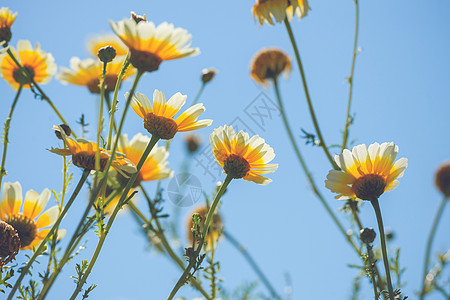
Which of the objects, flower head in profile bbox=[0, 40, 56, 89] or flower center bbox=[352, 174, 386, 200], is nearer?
flower center bbox=[352, 174, 386, 200]

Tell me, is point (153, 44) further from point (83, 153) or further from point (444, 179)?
point (444, 179)

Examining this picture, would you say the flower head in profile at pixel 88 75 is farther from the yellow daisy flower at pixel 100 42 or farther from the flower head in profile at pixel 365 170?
the flower head in profile at pixel 365 170

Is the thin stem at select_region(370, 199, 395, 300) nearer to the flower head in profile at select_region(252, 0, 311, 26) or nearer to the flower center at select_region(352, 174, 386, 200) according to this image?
the flower center at select_region(352, 174, 386, 200)

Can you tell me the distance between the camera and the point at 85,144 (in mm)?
892

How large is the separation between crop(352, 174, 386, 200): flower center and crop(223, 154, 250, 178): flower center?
239mm

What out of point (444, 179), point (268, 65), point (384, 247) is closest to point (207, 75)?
point (268, 65)

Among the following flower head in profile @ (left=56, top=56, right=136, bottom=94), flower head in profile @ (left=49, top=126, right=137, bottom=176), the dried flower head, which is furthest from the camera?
the dried flower head

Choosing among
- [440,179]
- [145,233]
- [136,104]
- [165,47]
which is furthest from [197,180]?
[440,179]

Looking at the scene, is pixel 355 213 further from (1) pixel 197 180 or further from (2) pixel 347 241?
(1) pixel 197 180

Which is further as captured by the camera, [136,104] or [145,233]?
[145,233]

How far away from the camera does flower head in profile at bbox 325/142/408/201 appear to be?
95 cm

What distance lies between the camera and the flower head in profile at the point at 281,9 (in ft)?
4.95

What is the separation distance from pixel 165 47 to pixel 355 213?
0.73 metres

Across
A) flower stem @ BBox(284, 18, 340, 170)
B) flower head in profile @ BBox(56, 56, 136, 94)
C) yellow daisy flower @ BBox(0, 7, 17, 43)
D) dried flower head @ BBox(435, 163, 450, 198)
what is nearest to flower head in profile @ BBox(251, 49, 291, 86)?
flower stem @ BBox(284, 18, 340, 170)
